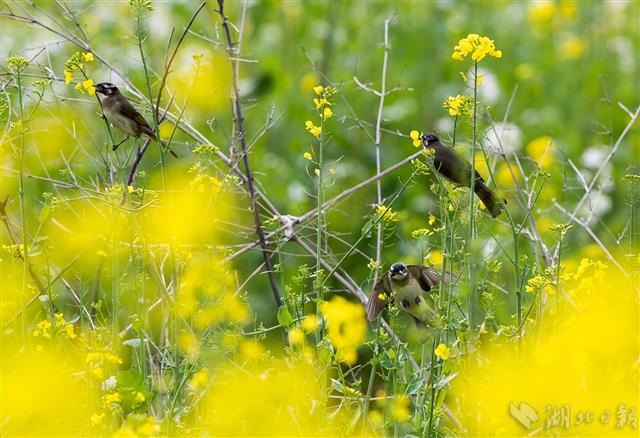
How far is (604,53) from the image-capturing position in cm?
789

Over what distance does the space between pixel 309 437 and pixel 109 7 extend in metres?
5.32

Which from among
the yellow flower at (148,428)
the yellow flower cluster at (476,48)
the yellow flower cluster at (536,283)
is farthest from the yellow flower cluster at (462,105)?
the yellow flower at (148,428)

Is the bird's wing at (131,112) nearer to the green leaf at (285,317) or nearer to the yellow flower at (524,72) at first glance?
the green leaf at (285,317)

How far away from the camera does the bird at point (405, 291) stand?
2939mm

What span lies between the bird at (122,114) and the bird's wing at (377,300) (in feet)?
3.21

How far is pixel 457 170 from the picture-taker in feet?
10.2

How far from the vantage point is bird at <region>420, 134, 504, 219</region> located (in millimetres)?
3068

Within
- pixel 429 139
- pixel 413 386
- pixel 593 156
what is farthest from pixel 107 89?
pixel 593 156

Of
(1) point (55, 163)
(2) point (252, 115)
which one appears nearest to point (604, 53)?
(2) point (252, 115)

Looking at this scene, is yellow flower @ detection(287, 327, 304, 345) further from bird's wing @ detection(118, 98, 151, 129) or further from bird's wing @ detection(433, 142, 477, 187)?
bird's wing @ detection(118, 98, 151, 129)

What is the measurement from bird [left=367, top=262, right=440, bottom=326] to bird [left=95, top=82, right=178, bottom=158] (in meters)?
0.98

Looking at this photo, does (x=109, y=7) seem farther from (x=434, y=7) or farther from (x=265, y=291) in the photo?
(x=265, y=291)

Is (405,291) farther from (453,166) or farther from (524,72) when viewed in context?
(524,72)

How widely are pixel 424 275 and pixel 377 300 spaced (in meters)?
0.18
